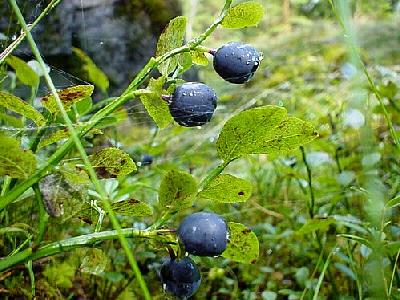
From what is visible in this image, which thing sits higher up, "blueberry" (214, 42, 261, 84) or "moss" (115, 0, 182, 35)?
"blueberry" (214, 42, 261, 84)

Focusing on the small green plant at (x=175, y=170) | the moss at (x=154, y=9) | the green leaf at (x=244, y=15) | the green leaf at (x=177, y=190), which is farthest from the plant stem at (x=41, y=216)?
the moss at (x=154, y=9)

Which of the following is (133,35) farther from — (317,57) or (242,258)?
(317,57)

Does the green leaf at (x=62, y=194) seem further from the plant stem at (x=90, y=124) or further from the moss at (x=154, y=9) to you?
the moss at (x=154, y=9)

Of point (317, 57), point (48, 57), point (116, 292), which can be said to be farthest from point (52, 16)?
point (317, 57)

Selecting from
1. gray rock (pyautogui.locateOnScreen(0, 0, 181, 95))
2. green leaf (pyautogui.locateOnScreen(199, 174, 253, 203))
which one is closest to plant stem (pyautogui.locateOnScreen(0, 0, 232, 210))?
green leaf (pyautogui.locateOnScreen(199, 174, 253, 203))

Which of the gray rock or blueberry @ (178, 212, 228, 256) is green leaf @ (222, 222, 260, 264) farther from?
the gray rock

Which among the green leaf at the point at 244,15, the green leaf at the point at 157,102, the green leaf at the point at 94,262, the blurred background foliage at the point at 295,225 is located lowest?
the blurred background foliage at the point at 295,225

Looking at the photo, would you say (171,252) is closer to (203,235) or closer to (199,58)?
(203,235)
